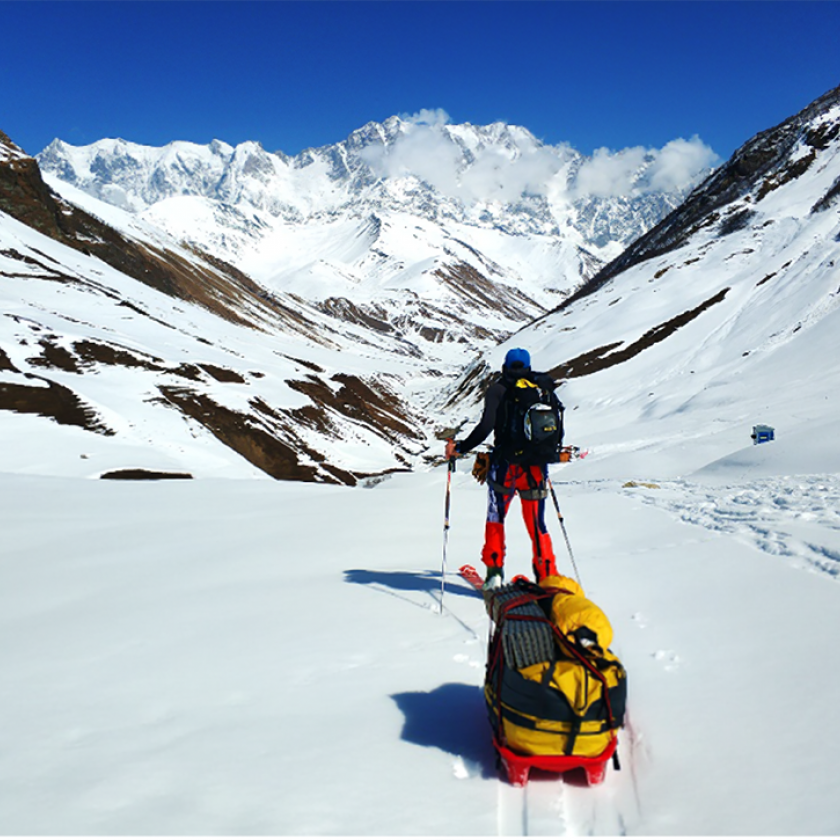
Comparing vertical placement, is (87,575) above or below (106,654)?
above

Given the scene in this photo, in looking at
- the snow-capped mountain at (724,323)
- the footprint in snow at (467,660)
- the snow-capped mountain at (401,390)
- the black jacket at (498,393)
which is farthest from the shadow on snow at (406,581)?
the snow-capped mountain at (724,323)

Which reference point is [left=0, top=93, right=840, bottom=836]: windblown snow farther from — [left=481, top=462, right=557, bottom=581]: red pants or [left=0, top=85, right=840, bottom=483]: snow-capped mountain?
[left=0, top=85, right=840, bottom=483]: snow-capped mountain

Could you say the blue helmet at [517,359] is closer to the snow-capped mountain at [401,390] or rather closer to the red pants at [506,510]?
the red pants at [506,510]

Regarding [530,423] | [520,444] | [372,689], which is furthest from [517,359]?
[372,689]

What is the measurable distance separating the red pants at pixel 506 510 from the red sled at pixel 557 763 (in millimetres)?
3247

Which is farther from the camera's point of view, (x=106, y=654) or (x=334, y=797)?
(x=106, y=654)

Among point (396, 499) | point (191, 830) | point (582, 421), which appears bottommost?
point (191, 830)

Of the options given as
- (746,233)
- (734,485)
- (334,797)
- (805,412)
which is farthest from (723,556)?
(746,233)

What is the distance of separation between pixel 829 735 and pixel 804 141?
11725 centimetres

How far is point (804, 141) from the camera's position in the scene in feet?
313

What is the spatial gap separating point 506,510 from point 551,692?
3.56m

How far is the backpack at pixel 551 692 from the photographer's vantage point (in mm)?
3322

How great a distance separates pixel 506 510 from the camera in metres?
6.89

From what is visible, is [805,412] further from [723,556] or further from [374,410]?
[374,410]
